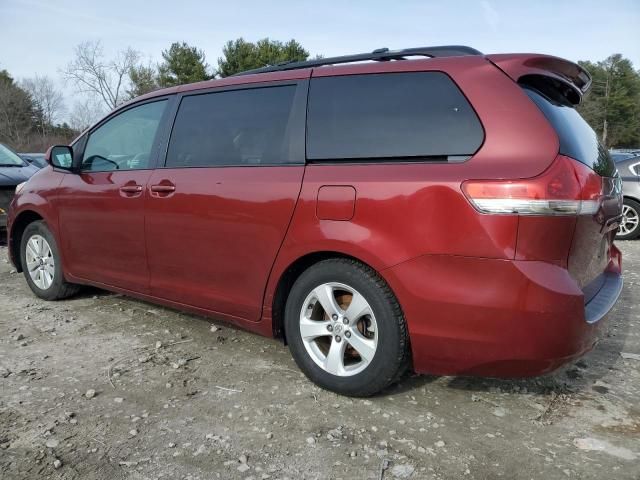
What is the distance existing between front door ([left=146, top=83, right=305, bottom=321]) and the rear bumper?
0.88 meters

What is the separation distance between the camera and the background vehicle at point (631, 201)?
27.5 ft

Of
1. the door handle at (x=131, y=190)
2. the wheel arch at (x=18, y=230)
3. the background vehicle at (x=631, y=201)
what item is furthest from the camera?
the background vehicle at (x=631, y=201)

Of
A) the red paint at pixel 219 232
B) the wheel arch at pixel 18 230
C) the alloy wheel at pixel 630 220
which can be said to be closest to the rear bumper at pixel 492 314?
the red paint at pixel 219 232

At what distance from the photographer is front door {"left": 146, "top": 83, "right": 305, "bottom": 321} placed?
10.00ft

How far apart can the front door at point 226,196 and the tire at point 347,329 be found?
302 millimetres

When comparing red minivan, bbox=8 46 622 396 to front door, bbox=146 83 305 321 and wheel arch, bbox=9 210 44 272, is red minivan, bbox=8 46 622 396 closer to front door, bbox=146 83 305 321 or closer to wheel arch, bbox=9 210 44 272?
front door, bbox=146 83 305 321

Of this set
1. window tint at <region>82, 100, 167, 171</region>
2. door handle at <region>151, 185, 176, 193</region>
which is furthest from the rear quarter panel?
window tint at <region>82, 100, 167, 171</region>

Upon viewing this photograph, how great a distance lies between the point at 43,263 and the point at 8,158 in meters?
4.86

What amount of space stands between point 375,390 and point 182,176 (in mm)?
1854

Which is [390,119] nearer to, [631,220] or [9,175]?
[9,175]

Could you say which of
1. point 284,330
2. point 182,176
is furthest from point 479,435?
point 182,176

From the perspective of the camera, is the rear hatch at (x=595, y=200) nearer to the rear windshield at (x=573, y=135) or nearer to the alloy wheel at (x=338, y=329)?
the rear windshield at (x=573, y=135)

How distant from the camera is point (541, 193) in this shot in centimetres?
225

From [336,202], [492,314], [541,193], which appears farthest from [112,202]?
[541,193]
